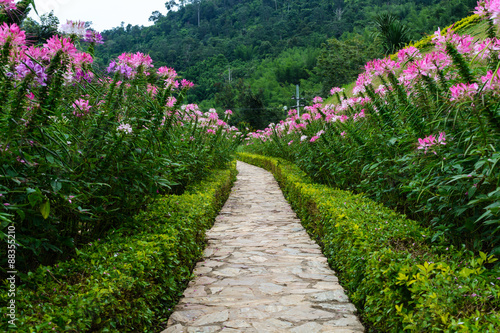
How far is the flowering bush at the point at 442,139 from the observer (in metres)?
2.05

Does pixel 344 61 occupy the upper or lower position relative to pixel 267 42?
lower

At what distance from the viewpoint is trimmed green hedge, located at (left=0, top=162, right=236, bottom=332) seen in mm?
1630

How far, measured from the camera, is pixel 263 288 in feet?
10.2

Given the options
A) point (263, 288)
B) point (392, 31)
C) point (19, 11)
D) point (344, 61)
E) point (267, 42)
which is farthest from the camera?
point (267, 42)

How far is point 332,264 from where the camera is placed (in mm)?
3615

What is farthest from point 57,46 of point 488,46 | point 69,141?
point 488,46

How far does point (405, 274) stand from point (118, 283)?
1.51 metres

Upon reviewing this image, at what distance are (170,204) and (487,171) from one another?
298cm

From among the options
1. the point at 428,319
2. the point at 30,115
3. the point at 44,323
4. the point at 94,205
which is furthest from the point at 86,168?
the point at 428,319

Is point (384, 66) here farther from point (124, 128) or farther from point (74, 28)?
point (74, 28)

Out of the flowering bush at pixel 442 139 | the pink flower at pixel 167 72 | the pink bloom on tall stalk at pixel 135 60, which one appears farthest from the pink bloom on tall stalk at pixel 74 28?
the flowering bush at pixel 442 139

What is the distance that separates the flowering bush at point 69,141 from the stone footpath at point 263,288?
0.94m

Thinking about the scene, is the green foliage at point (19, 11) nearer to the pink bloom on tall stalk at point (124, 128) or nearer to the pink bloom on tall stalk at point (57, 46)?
the pink bloom on tall stalk at point (57, 46)

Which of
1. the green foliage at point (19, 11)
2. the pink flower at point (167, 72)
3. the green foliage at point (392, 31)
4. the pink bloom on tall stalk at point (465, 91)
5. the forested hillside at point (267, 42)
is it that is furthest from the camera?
the forested hillside at point (267, 42)
